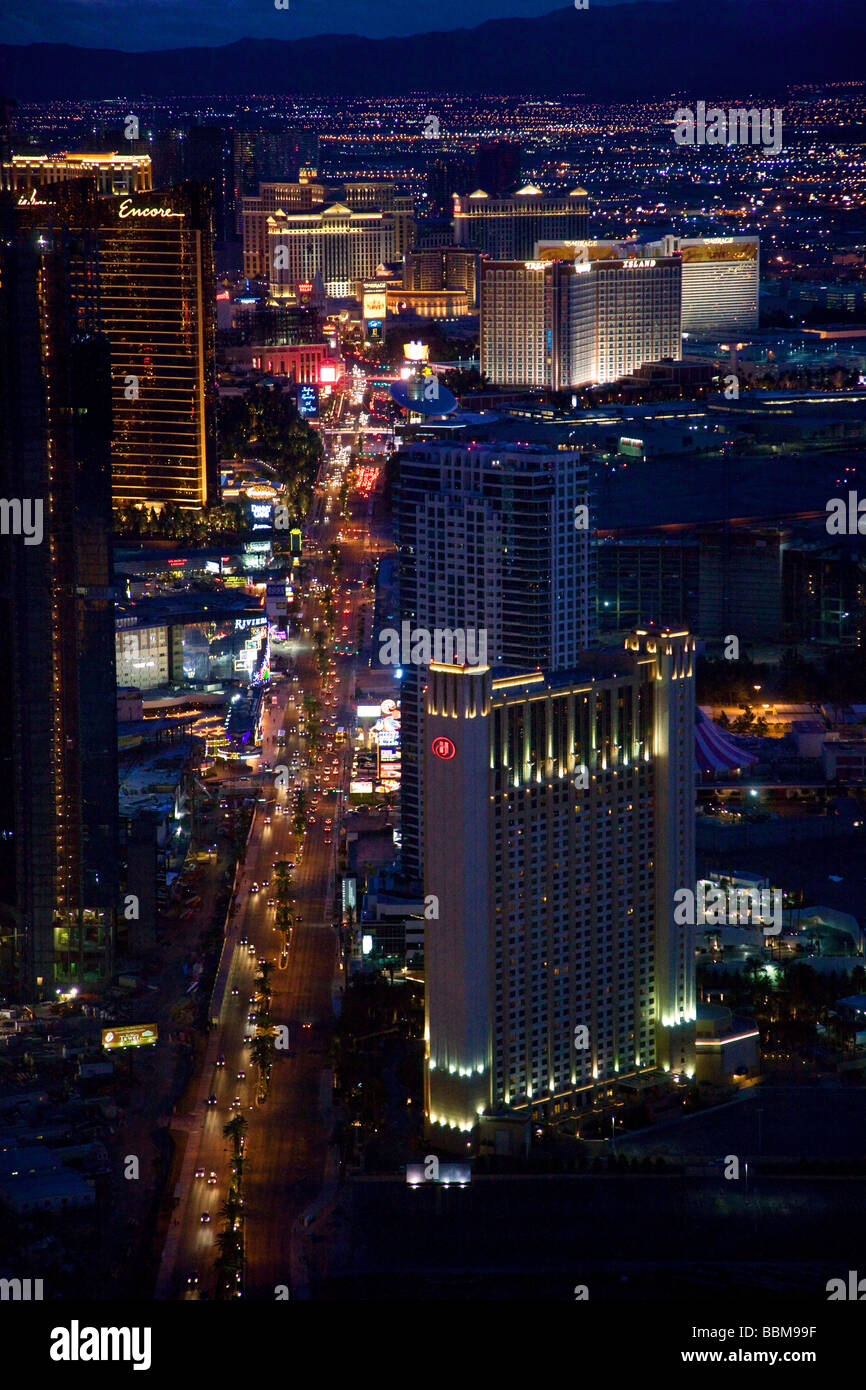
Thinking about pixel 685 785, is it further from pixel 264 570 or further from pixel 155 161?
pixel 155 161

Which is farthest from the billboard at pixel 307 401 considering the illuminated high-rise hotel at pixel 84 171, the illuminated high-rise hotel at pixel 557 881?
the illuminated high-rise hotel at pixel 557 881

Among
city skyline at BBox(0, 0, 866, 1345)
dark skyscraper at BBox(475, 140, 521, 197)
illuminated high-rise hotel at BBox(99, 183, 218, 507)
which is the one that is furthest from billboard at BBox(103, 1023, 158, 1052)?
dark skyscraper at BBox(475, 140, 521, 197)

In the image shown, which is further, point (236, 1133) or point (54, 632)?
point (54, 632)

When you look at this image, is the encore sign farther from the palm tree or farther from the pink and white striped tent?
the palm tree

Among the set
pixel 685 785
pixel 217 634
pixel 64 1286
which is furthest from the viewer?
pixel 217 634

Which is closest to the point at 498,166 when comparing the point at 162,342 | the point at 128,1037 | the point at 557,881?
the point at 162,342

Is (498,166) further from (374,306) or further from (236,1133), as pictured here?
(236,1133)

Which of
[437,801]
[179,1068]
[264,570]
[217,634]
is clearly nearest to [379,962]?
[179,1068]
